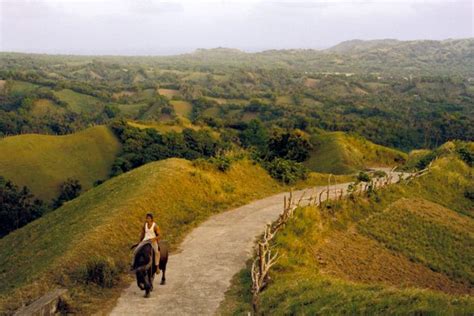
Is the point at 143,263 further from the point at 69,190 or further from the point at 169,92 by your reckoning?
the point at 169,92

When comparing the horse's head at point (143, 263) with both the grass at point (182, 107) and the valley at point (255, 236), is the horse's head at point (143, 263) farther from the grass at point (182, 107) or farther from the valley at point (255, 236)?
the grass at point (182, 107)

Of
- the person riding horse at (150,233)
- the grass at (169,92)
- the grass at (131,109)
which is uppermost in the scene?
the person riding horse at (150,233)

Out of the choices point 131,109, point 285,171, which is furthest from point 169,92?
point 285,171

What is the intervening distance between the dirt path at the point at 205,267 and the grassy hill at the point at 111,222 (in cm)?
78

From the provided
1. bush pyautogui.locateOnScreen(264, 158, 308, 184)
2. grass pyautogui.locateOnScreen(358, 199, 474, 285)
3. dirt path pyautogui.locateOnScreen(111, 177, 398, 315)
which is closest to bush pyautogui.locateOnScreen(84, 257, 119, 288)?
dirt path pyautogui.locateOnScreen(111, 177, 398, 315)

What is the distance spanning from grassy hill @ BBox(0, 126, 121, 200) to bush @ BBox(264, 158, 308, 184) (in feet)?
148

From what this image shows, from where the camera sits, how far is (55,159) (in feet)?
234

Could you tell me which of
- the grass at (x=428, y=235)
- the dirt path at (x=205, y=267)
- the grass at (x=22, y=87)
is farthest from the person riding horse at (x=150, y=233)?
the grass at (x=22, y=87)

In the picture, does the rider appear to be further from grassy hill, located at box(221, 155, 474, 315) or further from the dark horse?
grassy hill, located at box(221, 155, 474, 315)

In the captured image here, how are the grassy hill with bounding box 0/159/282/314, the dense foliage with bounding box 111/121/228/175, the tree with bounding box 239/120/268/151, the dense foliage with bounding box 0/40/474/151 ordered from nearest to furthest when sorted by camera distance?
1. the grassy hill with bounding box 0/159/282/314
2. the dense foliage with bounding box 111/121/228/175
3. the tree with bounding box 239/120/268/151
4. the dense foliage with bounding box 0/40/474/151

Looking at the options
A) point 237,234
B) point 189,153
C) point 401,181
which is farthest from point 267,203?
point 189,153

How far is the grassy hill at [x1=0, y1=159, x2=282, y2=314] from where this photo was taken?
42.4 feet

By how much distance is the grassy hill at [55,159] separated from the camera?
215 ft

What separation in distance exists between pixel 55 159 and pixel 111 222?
5968cm
